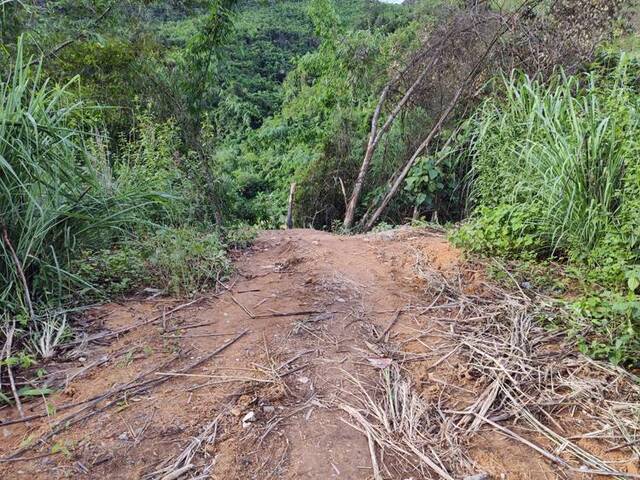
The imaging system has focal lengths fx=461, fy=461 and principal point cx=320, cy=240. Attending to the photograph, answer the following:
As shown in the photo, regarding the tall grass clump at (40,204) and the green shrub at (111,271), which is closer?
the tall grass clump at (40,204)

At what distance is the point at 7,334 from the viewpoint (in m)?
1.91

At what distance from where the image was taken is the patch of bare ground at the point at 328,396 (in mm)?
1435

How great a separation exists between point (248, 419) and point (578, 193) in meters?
2.24

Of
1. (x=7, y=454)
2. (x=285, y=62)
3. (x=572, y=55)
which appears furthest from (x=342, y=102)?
(x=285, y=62)

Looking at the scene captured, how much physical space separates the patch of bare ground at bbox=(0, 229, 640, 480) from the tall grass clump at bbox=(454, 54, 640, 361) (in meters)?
0.31

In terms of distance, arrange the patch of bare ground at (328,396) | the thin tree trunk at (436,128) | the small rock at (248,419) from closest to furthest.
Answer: the patch of bare ground at (328,396) → the small rock at (248,419) → the thin tree trunk at (436,128)

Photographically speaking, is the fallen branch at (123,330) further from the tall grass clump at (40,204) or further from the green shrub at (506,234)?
the green shrub at (506,234)

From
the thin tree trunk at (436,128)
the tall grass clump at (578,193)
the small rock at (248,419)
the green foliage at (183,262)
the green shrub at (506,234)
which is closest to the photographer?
the small rock at (248,419)

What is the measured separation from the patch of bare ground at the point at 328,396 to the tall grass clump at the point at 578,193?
1.02 ft

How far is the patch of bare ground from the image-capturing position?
4.71 ft

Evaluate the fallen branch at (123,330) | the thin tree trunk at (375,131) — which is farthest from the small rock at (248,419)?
the thin tree trunk at (375,131)

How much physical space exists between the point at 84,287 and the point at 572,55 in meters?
4.77

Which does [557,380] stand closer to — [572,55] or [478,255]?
[478,255]

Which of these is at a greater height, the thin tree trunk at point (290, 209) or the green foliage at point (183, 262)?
the green foliage at point (183, 262)
